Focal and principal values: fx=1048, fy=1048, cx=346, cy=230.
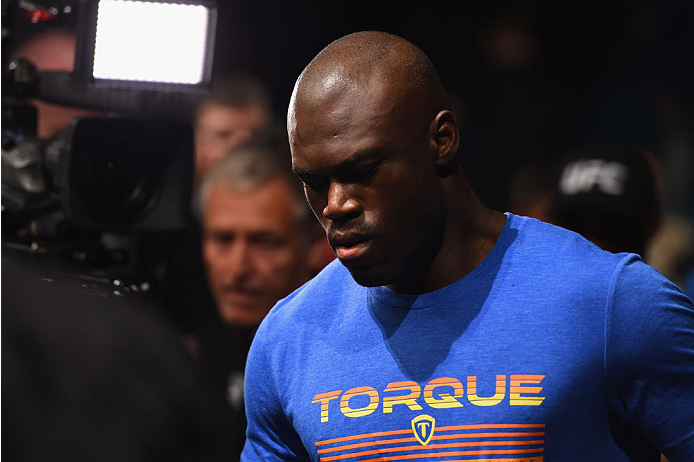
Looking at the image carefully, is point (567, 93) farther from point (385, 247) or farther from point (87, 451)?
point (87, 451)

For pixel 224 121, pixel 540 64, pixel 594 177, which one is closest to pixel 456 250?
pixel 594 177

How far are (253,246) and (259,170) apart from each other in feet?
0.86

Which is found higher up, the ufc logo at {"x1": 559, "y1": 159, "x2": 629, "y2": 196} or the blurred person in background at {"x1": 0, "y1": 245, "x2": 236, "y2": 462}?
the blurred person in background at {"x1": 0, "y1": 245, "x2": 236, "y2": 462}

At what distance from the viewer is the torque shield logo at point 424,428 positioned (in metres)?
1.88

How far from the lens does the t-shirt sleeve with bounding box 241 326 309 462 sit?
210 cm

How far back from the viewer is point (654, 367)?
1.80 m

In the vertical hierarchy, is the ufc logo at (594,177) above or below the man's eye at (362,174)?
below

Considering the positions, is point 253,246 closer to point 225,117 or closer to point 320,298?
point 225,117

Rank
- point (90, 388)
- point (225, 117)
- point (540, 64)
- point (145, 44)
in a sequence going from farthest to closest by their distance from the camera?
point (540, 64) < point (225, 117) < point (145, 44) < point (90, 388)

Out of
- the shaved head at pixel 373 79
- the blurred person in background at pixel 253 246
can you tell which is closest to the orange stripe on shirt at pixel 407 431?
the shaved head at pixel 373 79

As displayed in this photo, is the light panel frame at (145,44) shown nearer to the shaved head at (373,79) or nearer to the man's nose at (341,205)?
the shaved head at (373,79)

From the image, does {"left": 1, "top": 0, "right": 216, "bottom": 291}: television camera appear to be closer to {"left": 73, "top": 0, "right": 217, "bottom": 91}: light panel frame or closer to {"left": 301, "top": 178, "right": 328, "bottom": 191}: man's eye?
{"left": 73, "top": 0, "right": 217, "bottom": 91}: light panel frame

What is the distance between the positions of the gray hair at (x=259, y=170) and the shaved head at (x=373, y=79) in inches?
63.3

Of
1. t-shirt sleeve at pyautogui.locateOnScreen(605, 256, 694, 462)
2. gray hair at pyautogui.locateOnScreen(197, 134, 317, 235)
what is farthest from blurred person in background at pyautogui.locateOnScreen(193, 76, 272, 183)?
t-shirt sleeve at pyautogui.locateOnScreen(605, 256, 694, 462)
